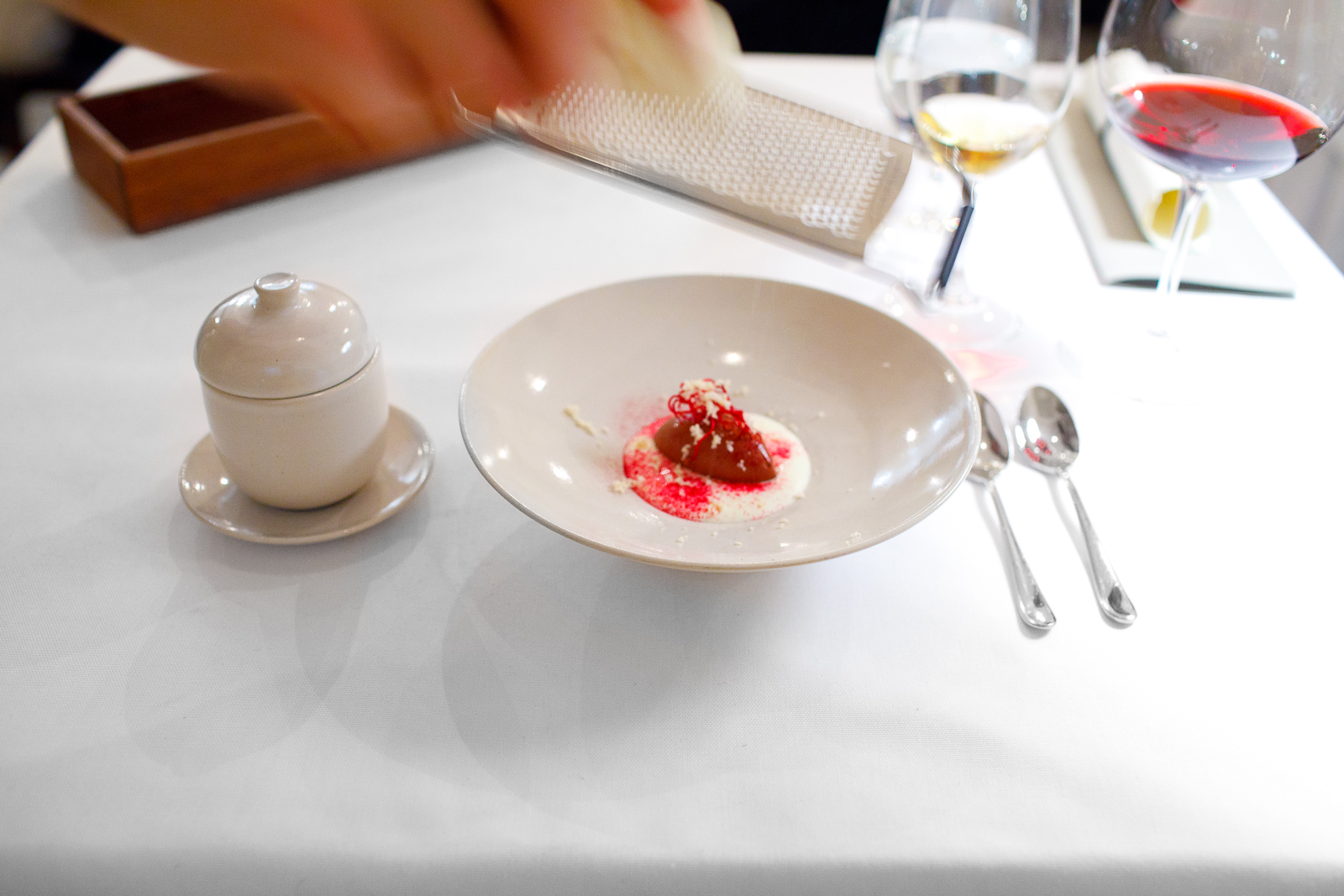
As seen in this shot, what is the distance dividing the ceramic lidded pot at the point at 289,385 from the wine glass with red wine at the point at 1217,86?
572 millimetres

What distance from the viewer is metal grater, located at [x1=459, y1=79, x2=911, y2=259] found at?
897mm

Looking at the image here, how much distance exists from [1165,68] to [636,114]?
47cm

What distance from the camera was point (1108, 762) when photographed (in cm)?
50

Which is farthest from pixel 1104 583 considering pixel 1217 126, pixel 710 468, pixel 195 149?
pixel 195 149

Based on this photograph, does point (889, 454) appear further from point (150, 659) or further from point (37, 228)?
point (37, 228)

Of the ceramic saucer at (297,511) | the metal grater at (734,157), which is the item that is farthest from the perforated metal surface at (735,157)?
the ceramic saucer at (297,511)

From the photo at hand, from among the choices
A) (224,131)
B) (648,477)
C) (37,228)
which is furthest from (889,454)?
(37,228)

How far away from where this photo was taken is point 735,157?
0.97 metres

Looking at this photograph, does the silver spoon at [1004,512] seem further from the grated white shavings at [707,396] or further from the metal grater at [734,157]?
the metal grater at [734,157]

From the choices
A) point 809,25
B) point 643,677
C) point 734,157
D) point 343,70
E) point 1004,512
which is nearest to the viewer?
point 343,70

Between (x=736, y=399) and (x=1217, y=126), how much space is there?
15.4 inches

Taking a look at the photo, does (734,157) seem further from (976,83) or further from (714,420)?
(714,420)

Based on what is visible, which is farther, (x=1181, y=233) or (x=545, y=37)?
(x=1181, y=233)

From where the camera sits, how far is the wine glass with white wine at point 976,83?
82 centimetres
